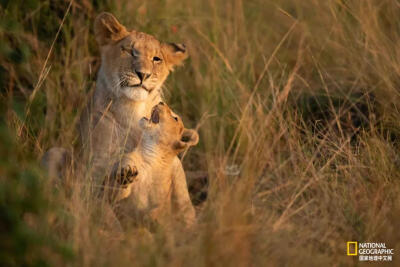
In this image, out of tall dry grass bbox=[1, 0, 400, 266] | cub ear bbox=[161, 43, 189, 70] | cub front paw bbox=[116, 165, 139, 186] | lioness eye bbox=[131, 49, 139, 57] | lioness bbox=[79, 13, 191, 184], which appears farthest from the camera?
cub ear bbox=[161, 43, 189, 70]

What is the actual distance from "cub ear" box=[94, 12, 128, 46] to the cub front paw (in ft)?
4.00

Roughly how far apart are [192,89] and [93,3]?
1.27m

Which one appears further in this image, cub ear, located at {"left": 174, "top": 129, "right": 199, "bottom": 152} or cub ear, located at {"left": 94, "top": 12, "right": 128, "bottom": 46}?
cub ear, located at {"left": 94, "top": 12, "right": 128, "bottom": 46}

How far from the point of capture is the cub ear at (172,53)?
199 inches

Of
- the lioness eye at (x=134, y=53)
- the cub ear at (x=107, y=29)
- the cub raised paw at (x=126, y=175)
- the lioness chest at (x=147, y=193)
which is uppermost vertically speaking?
the cub ear at (x=107, y=29)

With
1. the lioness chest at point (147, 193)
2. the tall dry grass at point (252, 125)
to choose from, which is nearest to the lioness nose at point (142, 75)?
the tall dry grass at point (252, 125)

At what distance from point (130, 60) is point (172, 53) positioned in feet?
1.55

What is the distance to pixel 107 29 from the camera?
16.1 ft

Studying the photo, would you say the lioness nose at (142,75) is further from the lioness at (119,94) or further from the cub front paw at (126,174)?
the cub front paw at (126,174)

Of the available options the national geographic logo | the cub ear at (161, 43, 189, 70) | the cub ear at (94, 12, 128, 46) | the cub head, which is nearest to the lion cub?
the cub head

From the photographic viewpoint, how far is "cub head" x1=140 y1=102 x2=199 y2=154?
444 centimetres

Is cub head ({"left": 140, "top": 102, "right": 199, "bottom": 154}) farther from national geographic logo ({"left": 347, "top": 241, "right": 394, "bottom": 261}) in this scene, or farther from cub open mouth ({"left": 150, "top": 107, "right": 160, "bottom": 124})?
national geographic logo ({"left": 347, "top": 241, "right": 394, "bottom": 261})

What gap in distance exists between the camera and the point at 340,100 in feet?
19.9

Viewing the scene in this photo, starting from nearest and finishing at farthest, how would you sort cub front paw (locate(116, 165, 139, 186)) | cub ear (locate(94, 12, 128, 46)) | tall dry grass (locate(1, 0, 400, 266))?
tall dry grass (locate(1, 0, 400, 266)) → cub front paw (locate(116, 165, 139, 186)) → cub ear (locate(94, 12, 128, 46))
